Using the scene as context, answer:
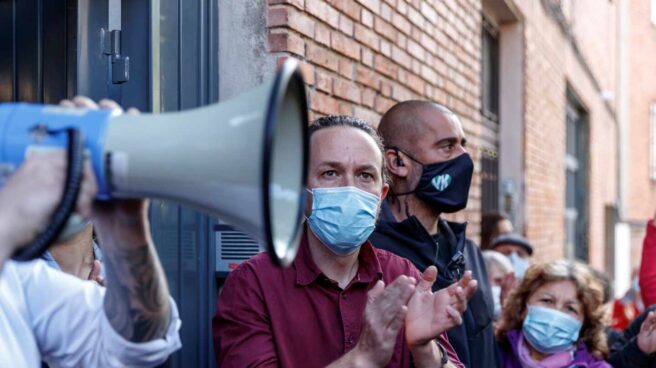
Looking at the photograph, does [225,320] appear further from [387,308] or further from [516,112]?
[516,112]

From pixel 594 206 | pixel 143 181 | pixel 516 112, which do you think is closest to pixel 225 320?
pixel 143 181

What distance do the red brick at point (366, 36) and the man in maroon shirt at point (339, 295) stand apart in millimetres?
1226

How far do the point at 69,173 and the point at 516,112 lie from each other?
255 inches

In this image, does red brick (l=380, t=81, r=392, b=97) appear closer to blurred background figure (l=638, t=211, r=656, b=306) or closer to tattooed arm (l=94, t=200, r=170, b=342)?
blurred background figure (l=638, t=211, r=656, b=306)

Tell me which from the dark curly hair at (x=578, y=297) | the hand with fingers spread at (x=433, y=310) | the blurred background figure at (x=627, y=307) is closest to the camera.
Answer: the hand with fingers spread at (x=433, y=310)

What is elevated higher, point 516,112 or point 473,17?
point 473,17

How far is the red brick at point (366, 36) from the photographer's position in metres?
3.63

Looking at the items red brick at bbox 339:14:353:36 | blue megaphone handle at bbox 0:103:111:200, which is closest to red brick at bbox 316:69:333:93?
red brick at bbox 339:14:353:36

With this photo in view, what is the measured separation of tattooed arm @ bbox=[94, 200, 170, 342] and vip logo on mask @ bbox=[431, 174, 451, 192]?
172 centimetres

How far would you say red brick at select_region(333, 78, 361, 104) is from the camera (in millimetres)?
3391

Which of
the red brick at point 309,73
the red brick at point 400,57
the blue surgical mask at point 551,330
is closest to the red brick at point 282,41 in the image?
the red brick at point 309,73

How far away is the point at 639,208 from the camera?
65.8 ft

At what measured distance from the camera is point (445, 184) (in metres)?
3.06

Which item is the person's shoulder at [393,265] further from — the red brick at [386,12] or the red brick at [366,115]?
the red brick at [386,12]
